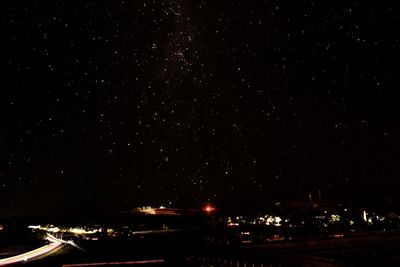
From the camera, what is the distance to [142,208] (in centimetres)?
15200

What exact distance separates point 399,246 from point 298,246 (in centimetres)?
697

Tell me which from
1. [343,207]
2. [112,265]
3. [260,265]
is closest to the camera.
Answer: [260,265]

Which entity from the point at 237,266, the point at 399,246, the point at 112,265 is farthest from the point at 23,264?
the point at 399,246

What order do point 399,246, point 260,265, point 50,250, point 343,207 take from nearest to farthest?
point 260,265 → point 399,246 → point 50,250 → point 343,207

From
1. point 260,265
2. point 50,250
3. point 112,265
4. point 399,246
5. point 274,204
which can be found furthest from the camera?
point 274,204

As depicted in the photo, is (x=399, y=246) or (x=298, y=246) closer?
(x=399, y=246)

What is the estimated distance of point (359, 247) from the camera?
30.1 metres

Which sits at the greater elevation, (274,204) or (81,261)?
(274,204)

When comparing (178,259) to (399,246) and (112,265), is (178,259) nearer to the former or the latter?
(112,265)

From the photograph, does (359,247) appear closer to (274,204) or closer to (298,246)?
(298,246)

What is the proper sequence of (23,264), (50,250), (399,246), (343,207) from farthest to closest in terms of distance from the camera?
(343,207)
(50,250)
(23,264)
(399,246)

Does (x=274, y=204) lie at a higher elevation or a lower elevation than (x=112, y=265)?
higher

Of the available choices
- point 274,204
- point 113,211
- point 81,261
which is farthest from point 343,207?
point 81,261

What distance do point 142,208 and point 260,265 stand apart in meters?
134
